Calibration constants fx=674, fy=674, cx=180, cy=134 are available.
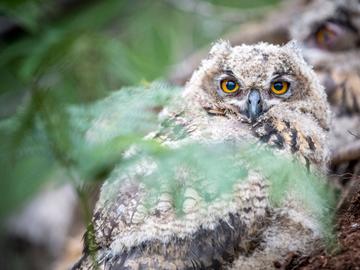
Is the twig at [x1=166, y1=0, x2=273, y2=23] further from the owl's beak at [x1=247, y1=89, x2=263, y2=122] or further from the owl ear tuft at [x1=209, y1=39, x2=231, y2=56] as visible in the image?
the owl's beak at [x1=247, y1=89, x2=263, y2=122]

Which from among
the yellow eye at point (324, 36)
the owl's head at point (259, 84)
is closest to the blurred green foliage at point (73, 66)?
the owl's head at point (259, 84)

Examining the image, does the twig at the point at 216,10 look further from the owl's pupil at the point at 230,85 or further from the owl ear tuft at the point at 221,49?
the owl's pupil at the point at 230,85

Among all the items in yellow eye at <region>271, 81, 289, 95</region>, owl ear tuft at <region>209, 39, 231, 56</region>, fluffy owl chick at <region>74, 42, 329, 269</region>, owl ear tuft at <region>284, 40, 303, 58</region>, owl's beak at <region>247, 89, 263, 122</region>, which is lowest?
fluffy owl chick at <region>74, 42, 329, 269</region>

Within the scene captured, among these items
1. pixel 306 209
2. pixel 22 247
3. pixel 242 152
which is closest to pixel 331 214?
pixel 306 209

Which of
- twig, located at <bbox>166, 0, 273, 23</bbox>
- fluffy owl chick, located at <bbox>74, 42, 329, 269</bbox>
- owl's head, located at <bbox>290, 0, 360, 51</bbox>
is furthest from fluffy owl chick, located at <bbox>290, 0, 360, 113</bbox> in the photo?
fluffy owl chick, located at <bbox>74, 42, 329, 269</bbox>

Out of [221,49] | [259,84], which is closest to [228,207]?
[259,84]

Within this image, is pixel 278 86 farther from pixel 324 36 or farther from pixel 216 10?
pixel 216 10
